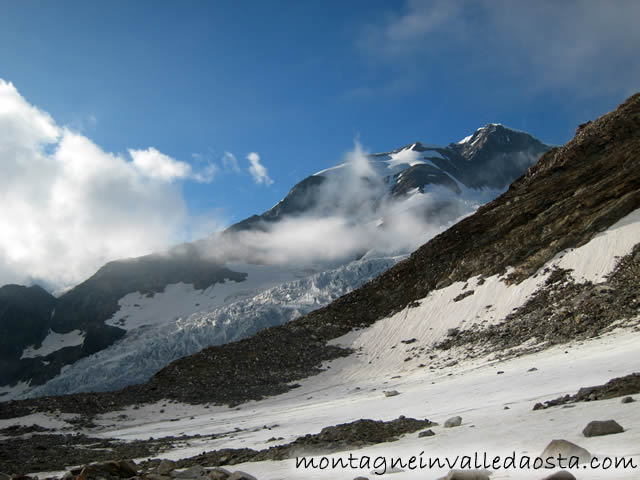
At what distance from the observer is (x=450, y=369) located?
30.3 metres

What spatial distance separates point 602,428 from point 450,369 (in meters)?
24.0

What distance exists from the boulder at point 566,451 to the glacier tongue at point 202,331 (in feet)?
314

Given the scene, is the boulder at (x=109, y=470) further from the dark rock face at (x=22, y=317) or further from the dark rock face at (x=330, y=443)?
the dark rock face at (x=22, y=317)

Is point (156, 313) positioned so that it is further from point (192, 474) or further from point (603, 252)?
point (192, 474)

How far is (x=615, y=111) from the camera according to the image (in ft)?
195

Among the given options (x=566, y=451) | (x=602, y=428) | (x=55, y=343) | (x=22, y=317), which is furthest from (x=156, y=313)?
(x=566, y=451)

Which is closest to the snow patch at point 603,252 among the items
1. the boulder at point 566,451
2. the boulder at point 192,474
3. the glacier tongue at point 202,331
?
the boulder at point 566,451

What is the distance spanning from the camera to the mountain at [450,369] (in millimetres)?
9453

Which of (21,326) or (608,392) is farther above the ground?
(21,326)

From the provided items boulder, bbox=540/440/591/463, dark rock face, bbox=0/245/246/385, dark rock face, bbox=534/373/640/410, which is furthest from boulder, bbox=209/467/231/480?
dark rock face, bbox=0/245/246/385

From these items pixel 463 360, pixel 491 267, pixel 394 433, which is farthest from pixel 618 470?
pixel 491 267

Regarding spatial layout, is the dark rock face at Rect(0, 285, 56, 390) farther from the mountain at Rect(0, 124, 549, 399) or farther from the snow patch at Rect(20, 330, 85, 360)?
the snow patch at Rect(20, 330, 85, 360)

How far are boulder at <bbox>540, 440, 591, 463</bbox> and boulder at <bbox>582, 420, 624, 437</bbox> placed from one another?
1169mm

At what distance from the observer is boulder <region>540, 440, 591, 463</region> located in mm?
6186
